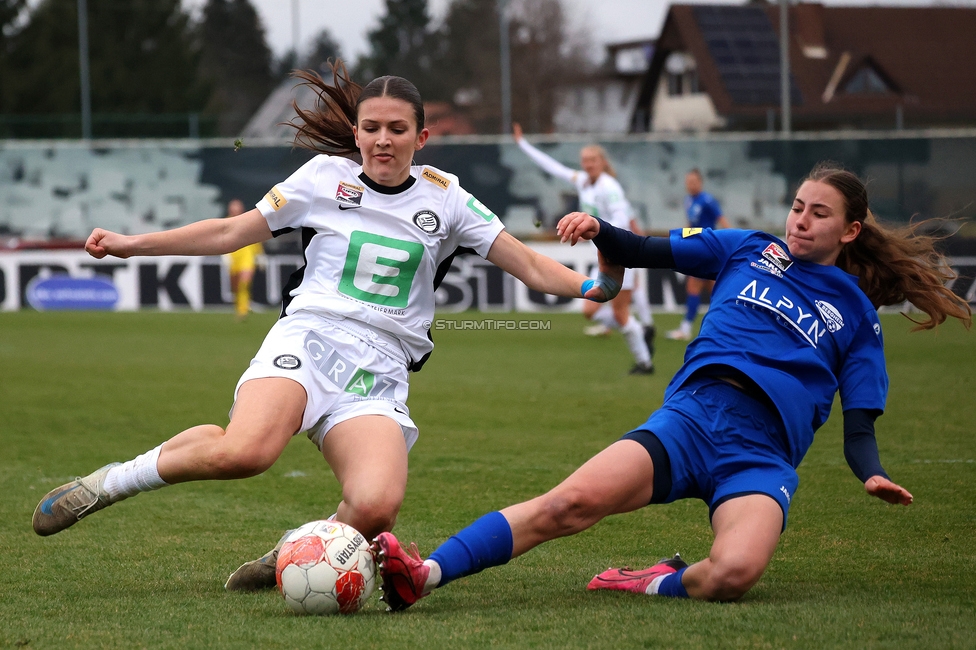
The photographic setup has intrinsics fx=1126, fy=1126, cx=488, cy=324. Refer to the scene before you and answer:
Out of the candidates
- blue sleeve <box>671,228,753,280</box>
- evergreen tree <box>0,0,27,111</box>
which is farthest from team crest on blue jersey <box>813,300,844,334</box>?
evergreen tree <box>0,0,27,111</box>

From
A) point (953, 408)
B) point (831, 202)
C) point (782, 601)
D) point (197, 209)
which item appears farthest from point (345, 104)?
point (197, 209)

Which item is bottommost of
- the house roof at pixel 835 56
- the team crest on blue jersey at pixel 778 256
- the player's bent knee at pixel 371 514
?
the player's bent knee at pixel 371 514

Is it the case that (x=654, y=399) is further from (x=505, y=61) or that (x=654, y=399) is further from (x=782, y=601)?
(x=505, y=61)

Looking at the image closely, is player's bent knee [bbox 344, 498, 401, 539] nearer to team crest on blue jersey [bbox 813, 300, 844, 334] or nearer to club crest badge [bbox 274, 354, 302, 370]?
club crest badge [bbox 274, 354, 302, 370]

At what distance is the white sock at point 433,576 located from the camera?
3.85 m

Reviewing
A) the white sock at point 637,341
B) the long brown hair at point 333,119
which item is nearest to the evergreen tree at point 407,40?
the white sock at point 637,341

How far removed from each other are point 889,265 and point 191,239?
2.76 meters

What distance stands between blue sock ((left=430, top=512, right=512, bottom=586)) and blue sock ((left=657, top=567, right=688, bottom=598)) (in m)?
0.64

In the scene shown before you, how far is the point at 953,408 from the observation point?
30.7ft

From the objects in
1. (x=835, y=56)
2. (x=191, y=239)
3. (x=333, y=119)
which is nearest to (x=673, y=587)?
(x=191, y=239)

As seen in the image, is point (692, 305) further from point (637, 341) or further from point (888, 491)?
point (888, 491)

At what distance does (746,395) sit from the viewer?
4184mm

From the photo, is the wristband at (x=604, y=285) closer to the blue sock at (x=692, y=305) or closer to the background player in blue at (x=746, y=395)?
the background player in blue at (x=746, y=395)

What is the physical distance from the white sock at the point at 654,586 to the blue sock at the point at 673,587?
1 centimetres
